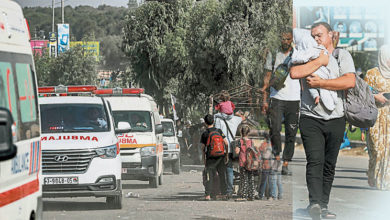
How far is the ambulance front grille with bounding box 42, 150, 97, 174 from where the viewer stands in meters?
13.2

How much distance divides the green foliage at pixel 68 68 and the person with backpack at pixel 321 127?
5175 centimetres

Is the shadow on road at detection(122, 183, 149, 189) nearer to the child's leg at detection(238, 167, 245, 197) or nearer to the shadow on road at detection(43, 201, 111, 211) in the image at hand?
the shadow on road at detection(43, 201, 111, 211)

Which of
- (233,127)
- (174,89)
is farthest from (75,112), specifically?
(174,89)

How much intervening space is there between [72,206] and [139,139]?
16.3 ft

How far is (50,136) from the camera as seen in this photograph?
44.4 ft

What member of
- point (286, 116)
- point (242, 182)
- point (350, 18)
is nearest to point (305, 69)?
point (350, 18)

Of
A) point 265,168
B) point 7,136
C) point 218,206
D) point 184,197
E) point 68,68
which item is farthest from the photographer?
point 68,68

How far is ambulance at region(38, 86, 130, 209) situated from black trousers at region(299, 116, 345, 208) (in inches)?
174

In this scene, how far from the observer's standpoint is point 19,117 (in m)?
7.44

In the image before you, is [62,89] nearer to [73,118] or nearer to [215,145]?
[73,118]

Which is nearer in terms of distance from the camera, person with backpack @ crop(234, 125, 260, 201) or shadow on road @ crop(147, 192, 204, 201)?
person with backpack @ crop(234, 125, 260, 201)

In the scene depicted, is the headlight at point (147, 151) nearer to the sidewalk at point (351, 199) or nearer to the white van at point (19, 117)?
the sidewalk at point (351, 199)

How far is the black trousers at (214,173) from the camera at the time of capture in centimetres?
1510

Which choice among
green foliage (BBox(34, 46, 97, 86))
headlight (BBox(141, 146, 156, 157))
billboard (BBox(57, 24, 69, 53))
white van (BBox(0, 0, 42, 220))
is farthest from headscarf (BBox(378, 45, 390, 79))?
green foliage (BBox(34, 46, 97, 86))
